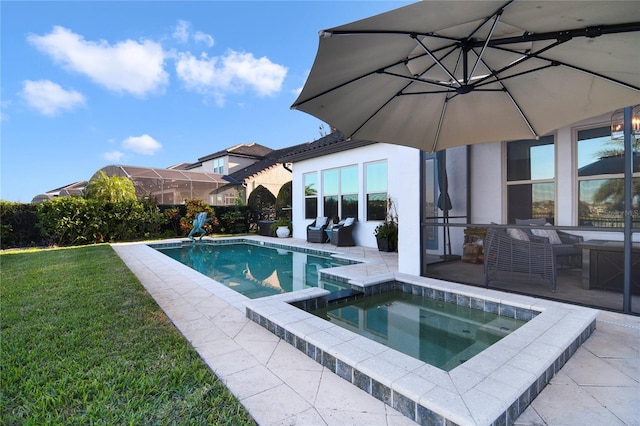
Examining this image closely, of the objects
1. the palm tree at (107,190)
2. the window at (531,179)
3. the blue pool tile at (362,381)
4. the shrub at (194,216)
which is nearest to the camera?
the blue pool tile at (362,381)

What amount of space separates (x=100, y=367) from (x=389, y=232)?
7812 millimetres

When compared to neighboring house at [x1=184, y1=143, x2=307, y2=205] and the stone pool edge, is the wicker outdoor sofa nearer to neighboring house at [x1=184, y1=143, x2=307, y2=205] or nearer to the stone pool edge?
the stone pool edge

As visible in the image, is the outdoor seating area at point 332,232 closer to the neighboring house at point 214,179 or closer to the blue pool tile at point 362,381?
the neighboring house at point 214,179

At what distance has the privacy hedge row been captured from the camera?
12.2 m

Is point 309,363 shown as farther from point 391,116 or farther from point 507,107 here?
point 507,107

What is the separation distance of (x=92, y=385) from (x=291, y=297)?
96.1 inches

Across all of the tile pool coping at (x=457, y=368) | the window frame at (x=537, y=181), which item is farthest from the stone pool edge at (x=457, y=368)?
the window frame at (x=537, y=181)

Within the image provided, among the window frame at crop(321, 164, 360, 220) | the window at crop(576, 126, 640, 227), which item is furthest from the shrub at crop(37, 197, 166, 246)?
the window at crop(576, 126, 640, 227)

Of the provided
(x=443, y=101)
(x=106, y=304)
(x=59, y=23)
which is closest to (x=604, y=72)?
(x=443, y=101)

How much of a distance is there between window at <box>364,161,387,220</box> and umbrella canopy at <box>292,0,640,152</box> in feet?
→ 19.2

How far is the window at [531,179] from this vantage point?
6.76 metres

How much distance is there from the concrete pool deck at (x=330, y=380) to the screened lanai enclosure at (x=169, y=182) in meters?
17.1

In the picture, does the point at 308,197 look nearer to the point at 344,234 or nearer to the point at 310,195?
the point at 310,195

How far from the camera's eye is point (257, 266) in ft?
28.0
